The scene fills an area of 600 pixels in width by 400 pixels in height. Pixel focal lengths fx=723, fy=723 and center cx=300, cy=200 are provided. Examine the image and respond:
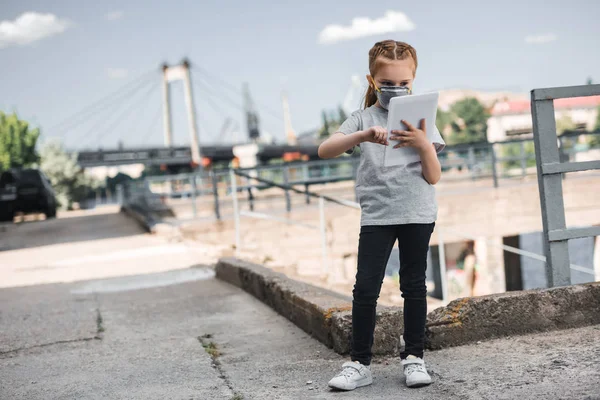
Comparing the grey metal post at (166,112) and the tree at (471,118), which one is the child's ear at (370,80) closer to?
the grey metal post at (166,112)

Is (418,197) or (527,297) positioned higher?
(418,197)

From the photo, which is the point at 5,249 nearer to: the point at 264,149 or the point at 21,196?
the point at 21,196

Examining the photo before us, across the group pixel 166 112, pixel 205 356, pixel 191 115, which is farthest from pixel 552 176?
pixel 166 112

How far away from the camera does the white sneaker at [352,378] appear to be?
2576 millimetres

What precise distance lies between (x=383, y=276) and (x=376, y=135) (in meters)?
0.56

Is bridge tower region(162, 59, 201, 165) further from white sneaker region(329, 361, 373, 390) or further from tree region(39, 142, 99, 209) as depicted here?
white sneaker region(329, 361, 373, 390)

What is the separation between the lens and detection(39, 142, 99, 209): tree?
52.8 meters

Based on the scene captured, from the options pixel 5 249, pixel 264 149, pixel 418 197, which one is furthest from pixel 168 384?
pixel 264 149

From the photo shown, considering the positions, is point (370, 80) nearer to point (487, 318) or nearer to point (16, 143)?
point (487, 318)

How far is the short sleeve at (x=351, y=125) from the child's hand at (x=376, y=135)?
13 centimetres

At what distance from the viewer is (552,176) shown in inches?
129

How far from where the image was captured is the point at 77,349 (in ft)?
12.3

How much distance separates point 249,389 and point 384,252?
730mm

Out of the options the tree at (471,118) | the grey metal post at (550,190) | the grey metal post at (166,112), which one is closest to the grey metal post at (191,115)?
the grey metal post at (166,112)
